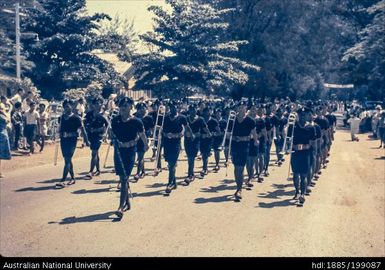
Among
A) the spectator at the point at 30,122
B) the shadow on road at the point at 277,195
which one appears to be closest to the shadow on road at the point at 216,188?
the shadow on road at the point at 277,195

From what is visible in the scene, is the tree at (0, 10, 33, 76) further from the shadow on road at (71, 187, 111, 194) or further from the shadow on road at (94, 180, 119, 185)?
the shadow on road at (71, 187, 111, 194)

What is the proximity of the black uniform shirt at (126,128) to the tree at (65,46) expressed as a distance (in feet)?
65.0

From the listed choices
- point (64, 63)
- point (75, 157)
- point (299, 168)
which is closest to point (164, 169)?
point (75, 157)

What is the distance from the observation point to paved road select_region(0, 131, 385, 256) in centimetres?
877

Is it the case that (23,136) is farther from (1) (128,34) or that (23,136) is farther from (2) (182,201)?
(1) (128,34)

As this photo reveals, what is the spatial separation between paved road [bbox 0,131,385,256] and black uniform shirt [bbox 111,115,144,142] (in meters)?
1.77

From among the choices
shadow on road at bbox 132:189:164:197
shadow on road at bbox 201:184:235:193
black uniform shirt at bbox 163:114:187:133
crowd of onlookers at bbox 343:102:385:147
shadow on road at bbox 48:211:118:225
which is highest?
black uniform shirt at bbox 163:114:187:133

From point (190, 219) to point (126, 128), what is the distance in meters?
2.46

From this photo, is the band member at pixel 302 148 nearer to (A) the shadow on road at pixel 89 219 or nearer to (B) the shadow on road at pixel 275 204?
(B) the shadow on road at pixel 275 204

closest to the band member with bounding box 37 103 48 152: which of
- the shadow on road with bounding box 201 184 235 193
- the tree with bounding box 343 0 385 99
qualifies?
the shadow on road with bounding box 201 184 235 193

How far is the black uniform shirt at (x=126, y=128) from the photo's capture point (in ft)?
35.7
